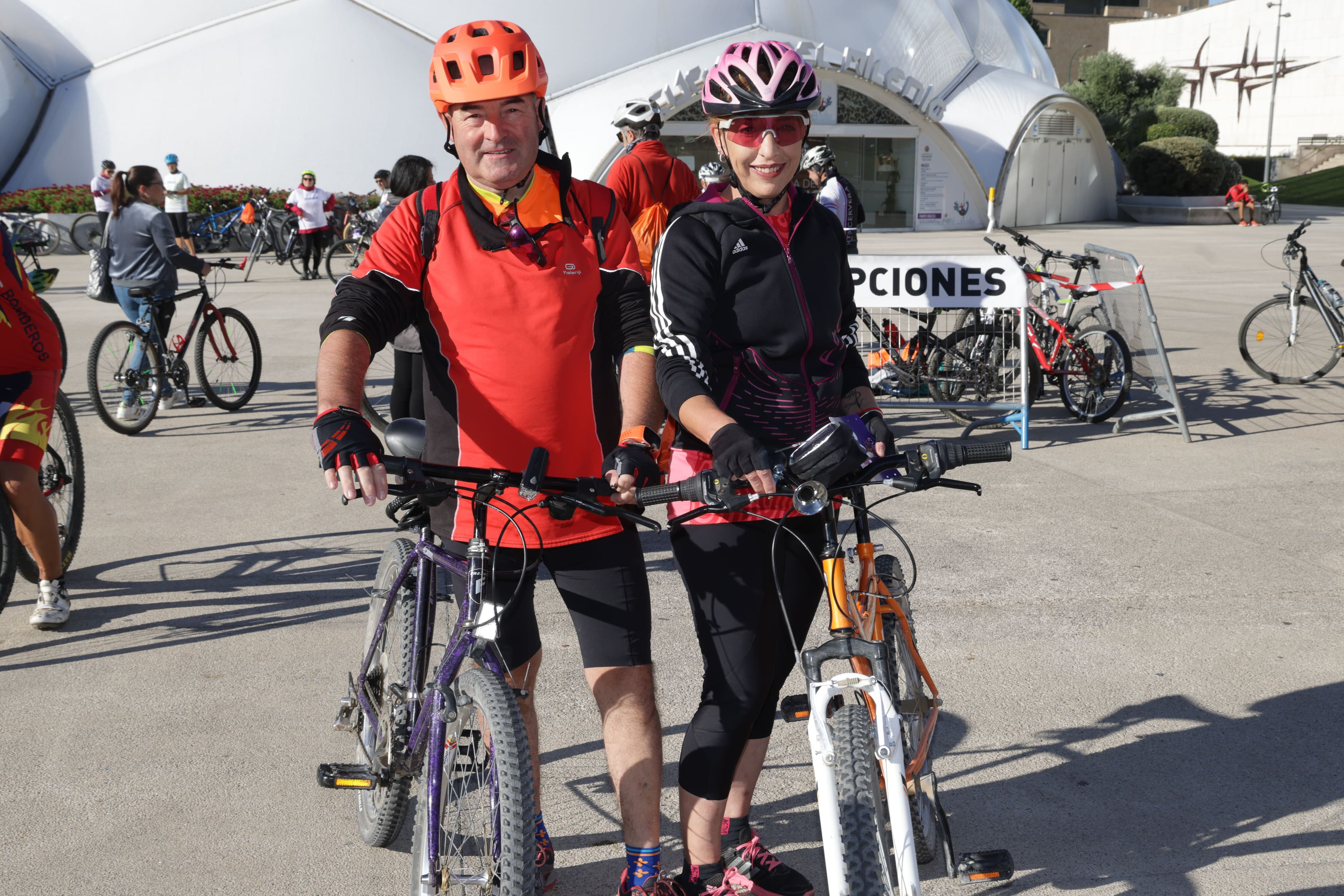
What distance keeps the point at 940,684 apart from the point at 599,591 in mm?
2134

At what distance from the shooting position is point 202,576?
5.89 m

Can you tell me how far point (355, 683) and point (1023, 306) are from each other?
6.34 meters

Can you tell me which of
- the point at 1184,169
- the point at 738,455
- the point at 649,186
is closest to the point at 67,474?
the point at 649,186

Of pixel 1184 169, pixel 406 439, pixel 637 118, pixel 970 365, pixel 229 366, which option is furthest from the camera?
pixel 1184 169

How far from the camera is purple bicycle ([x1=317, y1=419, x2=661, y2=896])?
7.69 feet

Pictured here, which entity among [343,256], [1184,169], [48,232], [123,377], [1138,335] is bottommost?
[123,377]

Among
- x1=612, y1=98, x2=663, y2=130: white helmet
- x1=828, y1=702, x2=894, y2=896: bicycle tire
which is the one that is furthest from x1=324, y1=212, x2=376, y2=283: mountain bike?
x1=828, y1=702, x2=894, y2=896: bicycle tire

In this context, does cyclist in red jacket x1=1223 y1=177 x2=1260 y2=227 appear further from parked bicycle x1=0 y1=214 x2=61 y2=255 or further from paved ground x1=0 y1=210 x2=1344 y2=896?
parked bicycle x1=0 y1=214 x2=61 y2=255

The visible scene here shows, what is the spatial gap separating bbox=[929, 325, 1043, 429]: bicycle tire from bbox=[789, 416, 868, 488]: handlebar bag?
7.11m

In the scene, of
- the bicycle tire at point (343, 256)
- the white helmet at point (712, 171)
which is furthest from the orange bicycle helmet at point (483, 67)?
the bicycle tire at point (343, 256)

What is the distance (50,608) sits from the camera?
5164 mm

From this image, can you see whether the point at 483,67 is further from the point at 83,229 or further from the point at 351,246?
the point at 83,229

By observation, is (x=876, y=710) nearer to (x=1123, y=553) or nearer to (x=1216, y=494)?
(x=1123, y=553)

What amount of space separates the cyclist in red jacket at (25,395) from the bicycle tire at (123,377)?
401 centimetres
